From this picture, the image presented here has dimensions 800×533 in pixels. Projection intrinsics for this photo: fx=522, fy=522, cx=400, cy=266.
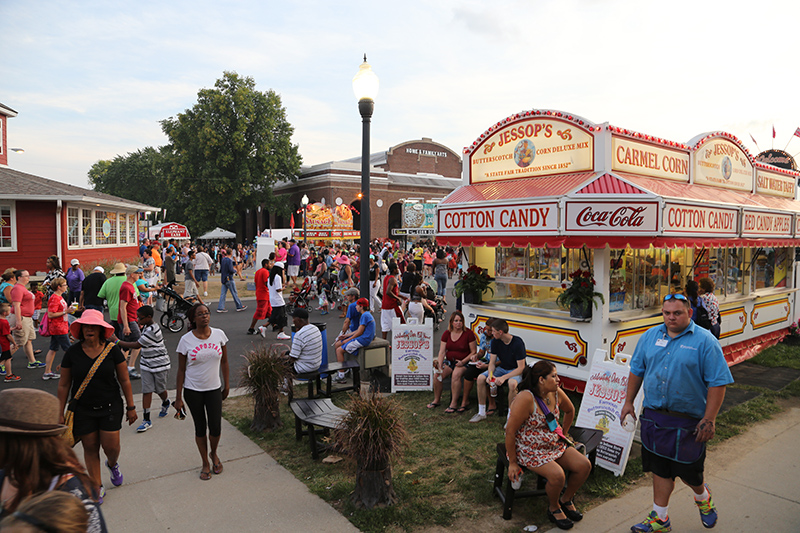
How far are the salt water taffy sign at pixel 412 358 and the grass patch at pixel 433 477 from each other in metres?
1.11

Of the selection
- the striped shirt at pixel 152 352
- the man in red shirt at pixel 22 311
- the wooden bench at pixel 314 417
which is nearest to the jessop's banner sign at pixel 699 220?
the wooden bench at pixel 314 417

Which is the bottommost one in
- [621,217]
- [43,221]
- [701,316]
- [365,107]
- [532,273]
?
[701,316]

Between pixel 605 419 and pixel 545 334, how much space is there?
2.42 metres

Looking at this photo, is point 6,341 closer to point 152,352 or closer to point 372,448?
point 152,352

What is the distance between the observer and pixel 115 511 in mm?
4527

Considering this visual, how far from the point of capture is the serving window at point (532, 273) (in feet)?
27.5

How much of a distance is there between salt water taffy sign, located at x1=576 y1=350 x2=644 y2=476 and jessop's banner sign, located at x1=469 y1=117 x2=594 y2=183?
3.21 meters

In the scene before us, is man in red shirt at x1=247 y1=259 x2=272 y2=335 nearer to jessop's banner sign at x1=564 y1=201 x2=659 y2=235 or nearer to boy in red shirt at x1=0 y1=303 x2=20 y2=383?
boy in red shirt at x1=0 y1=303 x2=20 y2=383

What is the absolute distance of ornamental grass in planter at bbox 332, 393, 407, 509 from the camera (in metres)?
4.47

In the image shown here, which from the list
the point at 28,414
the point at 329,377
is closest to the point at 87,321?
the point at 28,414

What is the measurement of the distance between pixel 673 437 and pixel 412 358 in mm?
4469

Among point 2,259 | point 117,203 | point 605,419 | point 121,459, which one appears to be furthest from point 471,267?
point 117,203

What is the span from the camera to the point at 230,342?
1138 centimetres

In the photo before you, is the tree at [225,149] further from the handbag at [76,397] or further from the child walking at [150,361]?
the handbag at [76,397]
